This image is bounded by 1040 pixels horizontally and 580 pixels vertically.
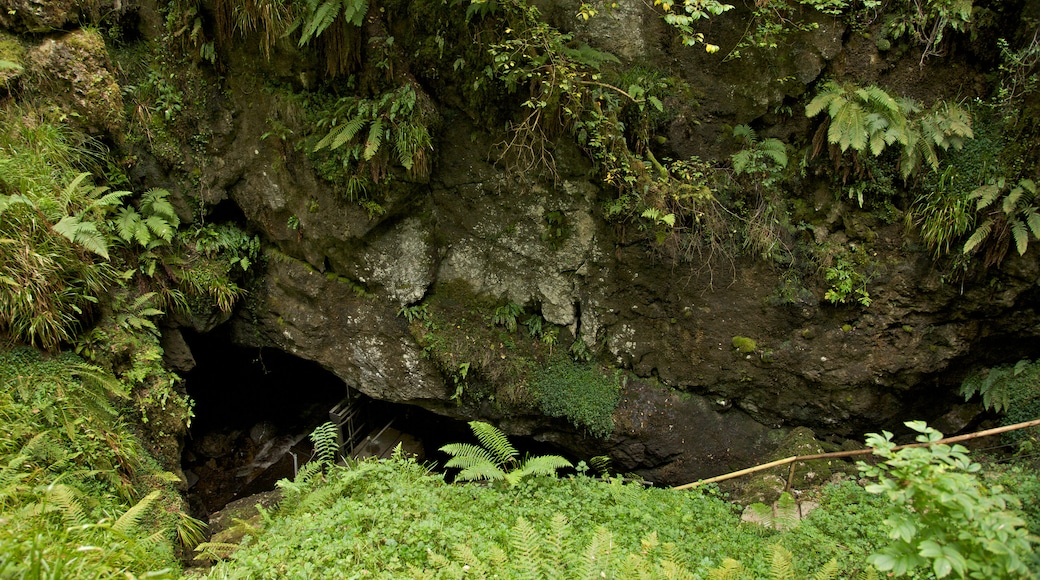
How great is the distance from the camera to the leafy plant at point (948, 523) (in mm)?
2109

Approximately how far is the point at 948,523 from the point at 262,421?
10297 millimetres

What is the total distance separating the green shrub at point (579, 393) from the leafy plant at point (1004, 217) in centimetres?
445

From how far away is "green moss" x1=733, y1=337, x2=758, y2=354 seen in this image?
6.98m

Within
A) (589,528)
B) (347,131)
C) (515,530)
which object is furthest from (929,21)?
(515,530)

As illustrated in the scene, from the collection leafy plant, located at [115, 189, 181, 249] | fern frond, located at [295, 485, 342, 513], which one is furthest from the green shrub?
leafy plant, located at [115, 189, 181, 249]

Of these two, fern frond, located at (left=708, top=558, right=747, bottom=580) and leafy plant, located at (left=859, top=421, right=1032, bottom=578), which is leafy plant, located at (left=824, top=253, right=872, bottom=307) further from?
leafy plant, located at (left=859, top=421, right=1032, bottom=578)

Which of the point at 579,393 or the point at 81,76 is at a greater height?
the point at 81,76

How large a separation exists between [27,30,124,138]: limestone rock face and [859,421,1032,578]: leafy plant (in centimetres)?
831

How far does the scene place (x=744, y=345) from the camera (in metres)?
7.00

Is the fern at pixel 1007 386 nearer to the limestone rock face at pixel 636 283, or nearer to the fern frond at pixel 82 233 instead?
the limestone rock face at pixel 636 283

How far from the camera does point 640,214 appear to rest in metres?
6.75

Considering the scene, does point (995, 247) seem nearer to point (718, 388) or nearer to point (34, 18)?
point (718, 388)

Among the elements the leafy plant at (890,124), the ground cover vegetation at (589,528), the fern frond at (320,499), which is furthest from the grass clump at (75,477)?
the leafy plant at (890,124)

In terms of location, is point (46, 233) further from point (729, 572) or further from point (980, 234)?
point (980, 234)
